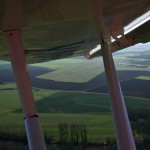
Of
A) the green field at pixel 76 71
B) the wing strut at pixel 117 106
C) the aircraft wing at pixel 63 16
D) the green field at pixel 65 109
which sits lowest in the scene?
the wing strut at pixel 117 106

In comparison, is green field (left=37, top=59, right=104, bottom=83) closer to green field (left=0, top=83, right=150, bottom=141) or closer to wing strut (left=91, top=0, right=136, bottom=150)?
green field (left=0, top=83, right=150, bottom=141)

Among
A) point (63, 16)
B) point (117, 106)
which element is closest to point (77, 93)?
point (117, 106)

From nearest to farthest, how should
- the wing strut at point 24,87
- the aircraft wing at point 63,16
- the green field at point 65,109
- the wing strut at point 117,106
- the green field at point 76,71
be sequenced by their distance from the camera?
the aircraft wing at point 63,16 < the wing strut at point 24,87 < the wing strut at point 117,106 < the green field at point 65,109 < the green field at point 76,71

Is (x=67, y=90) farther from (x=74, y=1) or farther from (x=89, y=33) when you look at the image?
(x=74, y=1)

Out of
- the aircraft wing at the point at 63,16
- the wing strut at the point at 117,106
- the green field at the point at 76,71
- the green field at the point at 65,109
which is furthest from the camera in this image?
the green field at the point at 76,71

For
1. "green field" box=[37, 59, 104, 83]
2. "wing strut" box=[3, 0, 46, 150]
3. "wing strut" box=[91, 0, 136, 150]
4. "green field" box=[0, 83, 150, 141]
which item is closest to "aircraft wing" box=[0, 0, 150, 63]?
"wing strut" box=[3, 0, 46, 150]

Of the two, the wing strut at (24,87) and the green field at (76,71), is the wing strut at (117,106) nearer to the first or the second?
the wing strut at (24,87)

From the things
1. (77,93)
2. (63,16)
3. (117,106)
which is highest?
(77,93)

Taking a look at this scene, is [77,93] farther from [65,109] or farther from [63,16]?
[63,16]

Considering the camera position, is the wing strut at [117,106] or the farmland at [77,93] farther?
the farmland at [77,93]

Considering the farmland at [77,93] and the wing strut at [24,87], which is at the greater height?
the farmland at [77,93]

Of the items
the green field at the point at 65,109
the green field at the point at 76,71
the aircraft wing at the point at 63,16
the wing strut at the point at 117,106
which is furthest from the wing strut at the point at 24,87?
the green field at the point at 76,71
